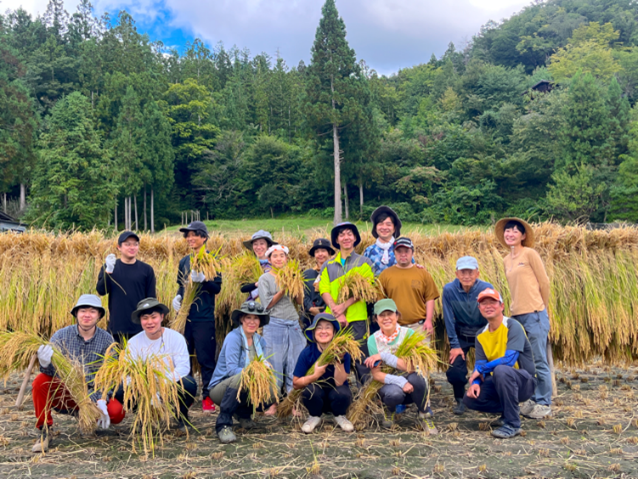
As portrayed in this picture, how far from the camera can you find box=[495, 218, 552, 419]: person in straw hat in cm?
400

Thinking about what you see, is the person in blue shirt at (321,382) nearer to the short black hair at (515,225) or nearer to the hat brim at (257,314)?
the hat brim at (257,314)

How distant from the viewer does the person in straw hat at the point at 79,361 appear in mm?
3355

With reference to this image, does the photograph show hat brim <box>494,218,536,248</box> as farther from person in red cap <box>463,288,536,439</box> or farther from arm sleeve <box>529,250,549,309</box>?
person in red cap <box>463,288,536,439</box>

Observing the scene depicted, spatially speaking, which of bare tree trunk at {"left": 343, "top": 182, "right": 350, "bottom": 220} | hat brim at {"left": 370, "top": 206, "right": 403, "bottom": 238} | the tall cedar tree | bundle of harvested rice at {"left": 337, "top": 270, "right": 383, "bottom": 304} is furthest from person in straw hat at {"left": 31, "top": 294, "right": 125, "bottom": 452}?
bare tree trunk at {"left": 343, "top": 182, "right": 350, "bottom": 220}

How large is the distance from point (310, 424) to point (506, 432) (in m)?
1.47

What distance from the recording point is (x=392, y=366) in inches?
140

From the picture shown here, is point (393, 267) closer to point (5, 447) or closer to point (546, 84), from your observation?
point (5, 447)

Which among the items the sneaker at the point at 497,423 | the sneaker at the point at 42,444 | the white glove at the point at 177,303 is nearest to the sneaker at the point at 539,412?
the sneaker at the point at 497,423

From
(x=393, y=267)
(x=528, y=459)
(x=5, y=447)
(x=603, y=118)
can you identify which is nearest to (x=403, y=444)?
(x=528, y=459)

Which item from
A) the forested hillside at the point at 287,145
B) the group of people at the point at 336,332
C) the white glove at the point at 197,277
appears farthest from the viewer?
the forested hillside at the point at 287,145

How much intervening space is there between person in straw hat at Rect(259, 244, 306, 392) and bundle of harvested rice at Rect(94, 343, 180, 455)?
3.05 ft

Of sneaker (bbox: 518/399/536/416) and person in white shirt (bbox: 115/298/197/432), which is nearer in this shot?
person in white shirt (bbox: 115/298/197/432)

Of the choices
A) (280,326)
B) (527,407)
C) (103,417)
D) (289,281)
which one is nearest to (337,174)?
(289,281)

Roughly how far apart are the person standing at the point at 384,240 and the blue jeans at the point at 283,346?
0.94m
